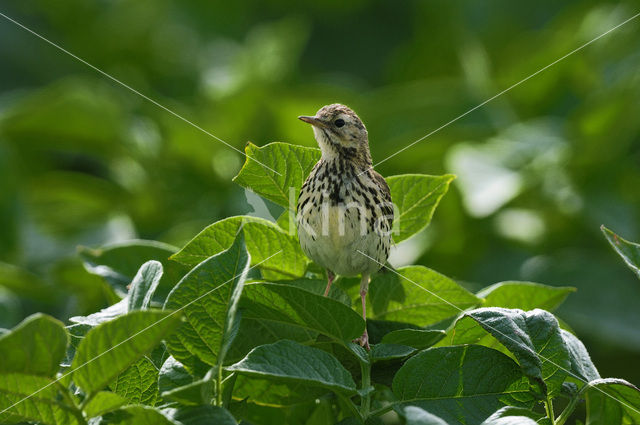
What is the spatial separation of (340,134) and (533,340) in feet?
2.52

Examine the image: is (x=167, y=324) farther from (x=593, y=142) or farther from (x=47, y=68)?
(x=47, y=68)

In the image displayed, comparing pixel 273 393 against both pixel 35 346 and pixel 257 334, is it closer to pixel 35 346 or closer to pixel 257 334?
pixel 257 334

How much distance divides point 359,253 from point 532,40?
282cm

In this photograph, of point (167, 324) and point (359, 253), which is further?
point (359, 253)

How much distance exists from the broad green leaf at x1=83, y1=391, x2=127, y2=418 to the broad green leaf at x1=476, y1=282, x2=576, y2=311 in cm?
61

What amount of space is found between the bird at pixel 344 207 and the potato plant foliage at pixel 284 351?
6cm

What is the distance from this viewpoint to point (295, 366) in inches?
35.5

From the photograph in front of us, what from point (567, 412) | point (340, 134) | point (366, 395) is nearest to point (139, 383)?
point (366, 395)

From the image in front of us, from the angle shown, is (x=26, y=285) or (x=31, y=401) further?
(x=26, y=285)

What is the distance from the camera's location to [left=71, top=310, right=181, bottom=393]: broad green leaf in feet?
2.61

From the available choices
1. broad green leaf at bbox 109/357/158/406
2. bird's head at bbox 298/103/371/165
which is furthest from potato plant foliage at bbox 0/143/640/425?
bird's head at bbox 298/103/371/165

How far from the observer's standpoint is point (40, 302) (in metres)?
2.75

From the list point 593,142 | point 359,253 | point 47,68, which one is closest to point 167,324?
point 359,253

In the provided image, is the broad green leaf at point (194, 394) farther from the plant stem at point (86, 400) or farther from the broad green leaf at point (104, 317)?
the broad green leaf at point (104, 317)
